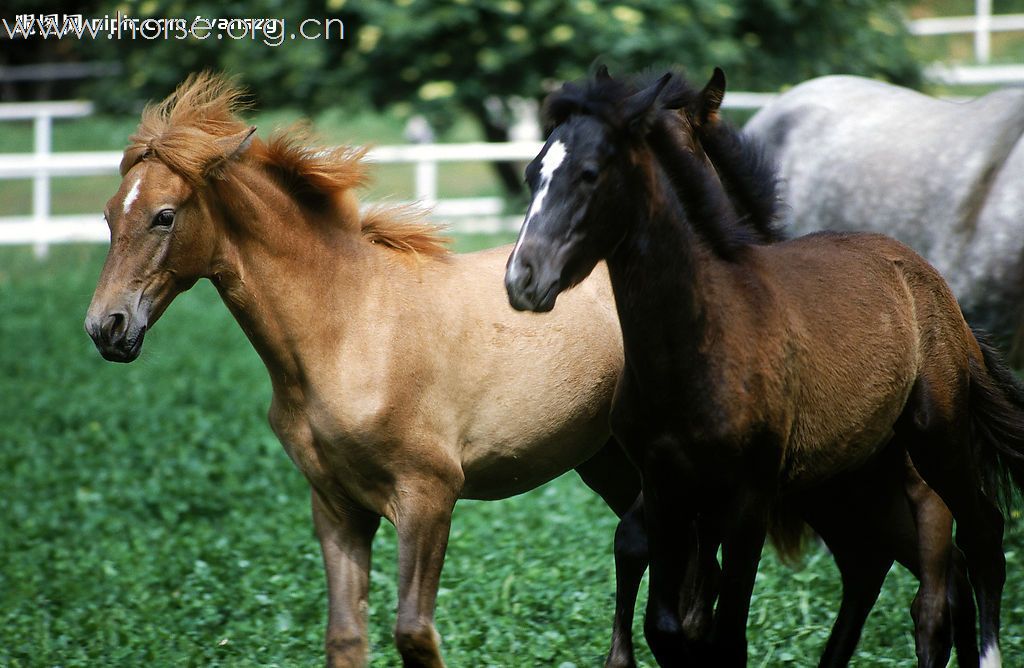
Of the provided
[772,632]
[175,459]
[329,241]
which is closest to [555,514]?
[772,632]

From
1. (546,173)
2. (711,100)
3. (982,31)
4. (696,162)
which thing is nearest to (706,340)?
(696,162)

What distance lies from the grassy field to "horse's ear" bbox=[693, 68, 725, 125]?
6.74 ft

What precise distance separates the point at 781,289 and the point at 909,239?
2921 millimetres

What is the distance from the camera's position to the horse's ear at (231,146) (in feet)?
12.8

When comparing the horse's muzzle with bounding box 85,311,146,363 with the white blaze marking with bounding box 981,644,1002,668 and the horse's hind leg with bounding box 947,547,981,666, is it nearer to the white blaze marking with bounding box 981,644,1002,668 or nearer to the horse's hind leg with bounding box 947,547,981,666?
the horse's hind leg with bounding box 947,547,981,666

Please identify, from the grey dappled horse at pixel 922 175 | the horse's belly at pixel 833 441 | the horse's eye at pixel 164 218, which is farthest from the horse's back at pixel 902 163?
the horse's eye at pixel 164 218

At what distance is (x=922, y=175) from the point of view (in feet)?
20.9

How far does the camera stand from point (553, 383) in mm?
4258

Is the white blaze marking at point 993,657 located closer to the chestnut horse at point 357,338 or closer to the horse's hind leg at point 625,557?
the chestnut horse at point 357,338

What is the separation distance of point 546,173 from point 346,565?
65.2 inches

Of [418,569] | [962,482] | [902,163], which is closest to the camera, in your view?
[418,569]

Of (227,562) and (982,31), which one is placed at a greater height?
(982,31)

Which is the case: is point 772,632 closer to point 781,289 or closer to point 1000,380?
point 1000,380

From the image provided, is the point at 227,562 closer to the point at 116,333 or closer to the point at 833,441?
the point at 116,333
